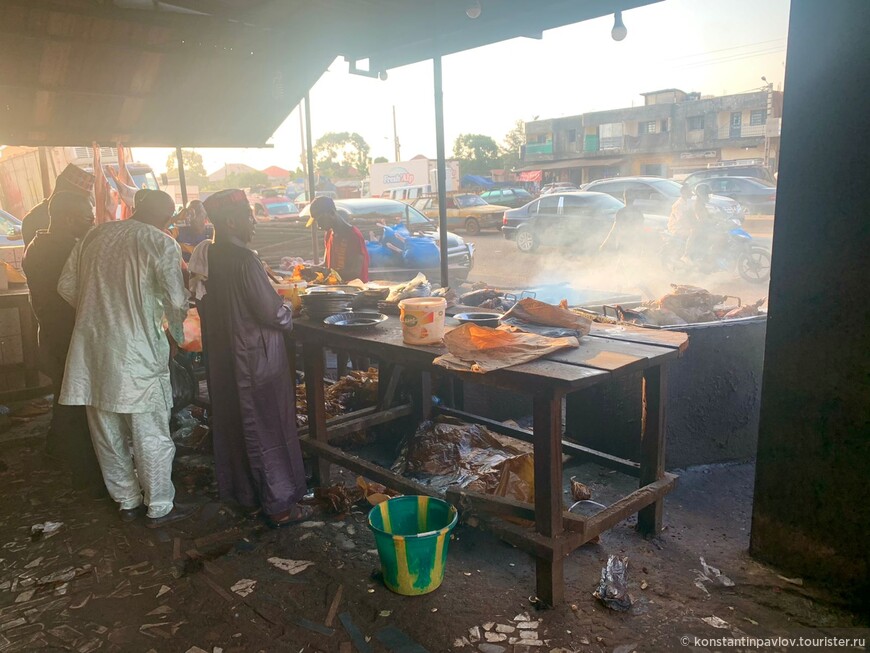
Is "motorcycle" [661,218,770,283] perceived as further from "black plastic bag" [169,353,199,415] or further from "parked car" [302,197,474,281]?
"black plastic bag" [169,353,199,415]

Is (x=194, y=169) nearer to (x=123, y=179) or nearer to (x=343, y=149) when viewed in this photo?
(x=343, y=149)

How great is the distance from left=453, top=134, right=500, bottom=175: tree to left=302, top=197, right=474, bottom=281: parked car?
39449 millimetres

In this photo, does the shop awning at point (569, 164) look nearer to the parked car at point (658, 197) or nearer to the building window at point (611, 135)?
the building window at point (611, 135)

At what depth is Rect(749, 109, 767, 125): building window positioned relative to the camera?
26.9 metres

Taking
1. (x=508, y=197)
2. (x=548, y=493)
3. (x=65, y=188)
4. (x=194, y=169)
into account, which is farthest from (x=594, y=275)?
(x=194, y=169)

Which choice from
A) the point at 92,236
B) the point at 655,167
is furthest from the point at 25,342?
the point at 655,167

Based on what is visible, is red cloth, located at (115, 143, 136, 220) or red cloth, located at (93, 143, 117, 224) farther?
red cloth, located at (115, 143, 136, 220)

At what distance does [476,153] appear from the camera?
56375mm

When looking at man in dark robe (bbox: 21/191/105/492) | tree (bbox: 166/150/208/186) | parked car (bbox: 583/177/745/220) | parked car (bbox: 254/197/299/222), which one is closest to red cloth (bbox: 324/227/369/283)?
man in dark robe (bbox: 21/191/105/492)

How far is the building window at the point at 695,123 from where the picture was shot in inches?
1178

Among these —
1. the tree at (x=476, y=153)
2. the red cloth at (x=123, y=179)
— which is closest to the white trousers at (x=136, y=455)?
the red cloth at (x=123, y=179)

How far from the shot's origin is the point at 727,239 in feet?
33.2

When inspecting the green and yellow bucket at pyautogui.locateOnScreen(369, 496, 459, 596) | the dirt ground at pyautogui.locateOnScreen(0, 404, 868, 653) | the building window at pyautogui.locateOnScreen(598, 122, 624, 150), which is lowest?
the dirt ground at pyautogui.locateOnScreen(0, 404, 868, 653)

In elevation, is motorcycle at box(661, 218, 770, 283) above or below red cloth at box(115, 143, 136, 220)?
below
